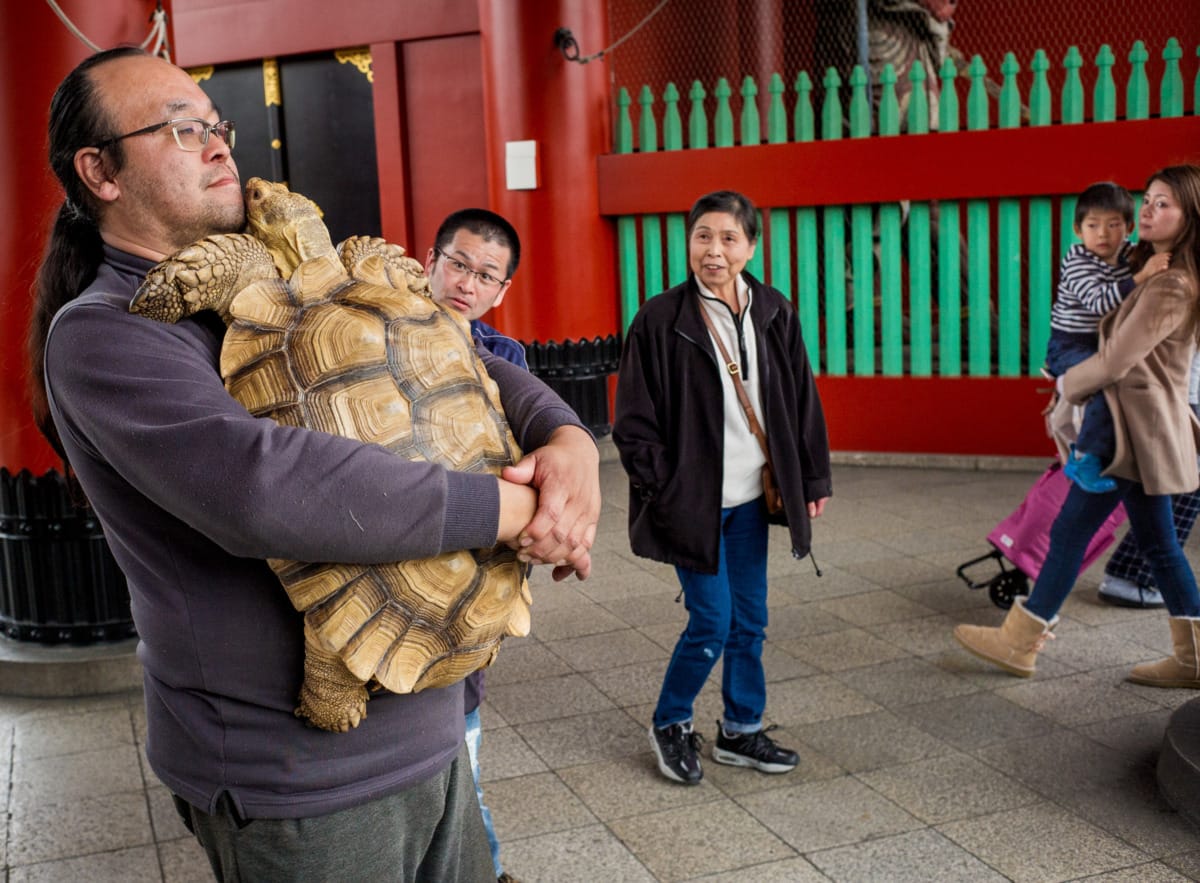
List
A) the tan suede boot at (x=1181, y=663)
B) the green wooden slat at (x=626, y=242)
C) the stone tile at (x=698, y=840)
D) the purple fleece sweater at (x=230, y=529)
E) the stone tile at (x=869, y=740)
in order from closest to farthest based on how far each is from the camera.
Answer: the purple fleece sweater at (x=230, y=529), the stone tile at (x=698, y=840), the stone tile at (x=869, y=740), the tan suede boot at (x=1181, y=663), the green wooden slat at (x=626, y=242)

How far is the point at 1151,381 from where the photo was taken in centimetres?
457

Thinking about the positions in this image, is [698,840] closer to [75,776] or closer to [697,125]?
[75,776]

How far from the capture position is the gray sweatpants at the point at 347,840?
177 cm

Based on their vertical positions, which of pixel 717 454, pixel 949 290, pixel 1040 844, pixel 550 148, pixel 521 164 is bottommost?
→ pixel 1040 844

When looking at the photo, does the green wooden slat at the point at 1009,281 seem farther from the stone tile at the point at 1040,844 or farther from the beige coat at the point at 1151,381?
the stone tile at the point at 1040,844

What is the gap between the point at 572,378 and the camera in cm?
900

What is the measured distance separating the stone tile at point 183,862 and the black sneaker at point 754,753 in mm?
1612

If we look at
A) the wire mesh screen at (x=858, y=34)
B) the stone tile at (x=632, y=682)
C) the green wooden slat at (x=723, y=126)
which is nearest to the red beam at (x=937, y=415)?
the green wooden slat at (x=723, y=126)

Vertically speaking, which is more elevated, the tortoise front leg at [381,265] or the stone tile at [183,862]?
the tortoise front leg at [381,265]

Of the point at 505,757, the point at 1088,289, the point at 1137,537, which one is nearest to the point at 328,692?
the point at 505,757

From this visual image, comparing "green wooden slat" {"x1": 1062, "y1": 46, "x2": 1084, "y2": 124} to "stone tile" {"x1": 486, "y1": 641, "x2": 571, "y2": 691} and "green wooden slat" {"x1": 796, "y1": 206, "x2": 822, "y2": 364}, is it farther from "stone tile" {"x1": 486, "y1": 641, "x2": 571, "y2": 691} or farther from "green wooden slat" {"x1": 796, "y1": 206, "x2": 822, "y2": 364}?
"stone tile" {"x1": 486, "y1": 641, "x2": 571, "y2": 691}

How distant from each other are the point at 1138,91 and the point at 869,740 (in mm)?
5417

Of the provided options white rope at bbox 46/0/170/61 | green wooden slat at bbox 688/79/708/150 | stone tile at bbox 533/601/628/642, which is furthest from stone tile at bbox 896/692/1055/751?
green wooden slat at bbox 688/79/708/150

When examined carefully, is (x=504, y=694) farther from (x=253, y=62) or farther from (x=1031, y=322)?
(x=253, y=62)
